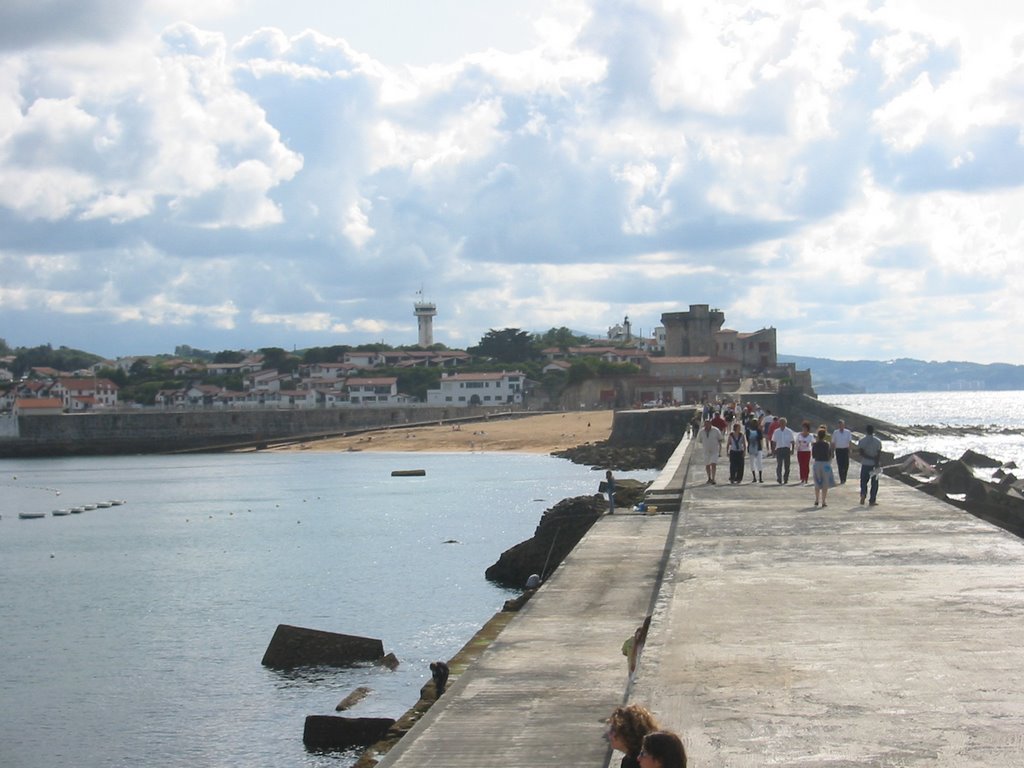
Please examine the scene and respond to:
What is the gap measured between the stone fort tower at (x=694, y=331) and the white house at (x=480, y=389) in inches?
624

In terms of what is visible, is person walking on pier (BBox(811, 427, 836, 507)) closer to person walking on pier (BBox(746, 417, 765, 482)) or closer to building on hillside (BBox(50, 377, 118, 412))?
person walking on pier (BBox(746, 417, 765, 482))

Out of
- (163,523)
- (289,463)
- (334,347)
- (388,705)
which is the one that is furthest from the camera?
(334,347)

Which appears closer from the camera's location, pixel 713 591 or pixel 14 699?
pixel 713 591

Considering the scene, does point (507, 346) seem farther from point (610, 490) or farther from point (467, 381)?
point (610, 490)

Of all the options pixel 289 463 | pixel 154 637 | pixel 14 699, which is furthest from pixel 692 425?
pixel 14 699

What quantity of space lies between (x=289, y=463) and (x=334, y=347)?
3889 inches

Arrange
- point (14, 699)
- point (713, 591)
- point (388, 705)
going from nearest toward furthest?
point (713, 591) < point (388, 705) < point (14, 699)

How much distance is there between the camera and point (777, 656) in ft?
27.7

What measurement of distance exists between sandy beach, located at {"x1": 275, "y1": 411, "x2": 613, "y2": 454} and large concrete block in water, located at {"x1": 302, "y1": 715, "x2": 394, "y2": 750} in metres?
61.2

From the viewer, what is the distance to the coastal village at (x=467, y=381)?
Answer: 111 metres

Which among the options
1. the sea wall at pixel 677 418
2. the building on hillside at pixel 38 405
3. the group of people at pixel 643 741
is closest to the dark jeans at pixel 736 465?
the group of people at pixel 643 741

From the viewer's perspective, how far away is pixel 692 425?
54.6m

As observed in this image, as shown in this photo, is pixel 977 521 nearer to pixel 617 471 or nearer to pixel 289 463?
pixel 617 471

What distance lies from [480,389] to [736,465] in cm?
10515
